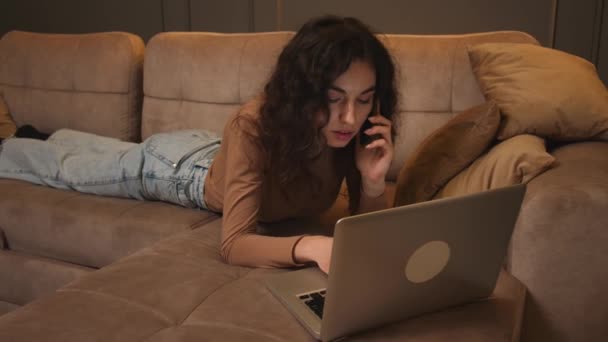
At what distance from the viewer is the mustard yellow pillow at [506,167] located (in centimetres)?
127

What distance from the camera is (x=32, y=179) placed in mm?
2117

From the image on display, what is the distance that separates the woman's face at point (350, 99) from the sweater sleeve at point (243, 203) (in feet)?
0.61

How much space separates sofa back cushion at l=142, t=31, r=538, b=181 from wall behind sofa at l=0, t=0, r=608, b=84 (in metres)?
0.65

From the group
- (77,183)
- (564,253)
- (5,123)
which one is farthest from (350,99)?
(5,123)

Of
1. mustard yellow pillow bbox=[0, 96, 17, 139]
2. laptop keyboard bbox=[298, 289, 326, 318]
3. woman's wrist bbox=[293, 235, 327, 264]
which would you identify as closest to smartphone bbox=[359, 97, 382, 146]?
woman's wrist bbox=[293, 235, 327, 264]

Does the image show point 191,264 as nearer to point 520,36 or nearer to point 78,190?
point 78,190

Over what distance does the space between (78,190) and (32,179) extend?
9.6 inches

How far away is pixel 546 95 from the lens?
1.56 metres

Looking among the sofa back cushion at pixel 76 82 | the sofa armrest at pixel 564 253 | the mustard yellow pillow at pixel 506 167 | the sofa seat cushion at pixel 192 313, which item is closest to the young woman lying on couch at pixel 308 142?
the sofa seat cushion at pixel 192 313

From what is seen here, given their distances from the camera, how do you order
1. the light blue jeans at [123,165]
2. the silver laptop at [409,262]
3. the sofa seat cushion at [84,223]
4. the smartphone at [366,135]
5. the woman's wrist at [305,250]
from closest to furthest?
the silver laptop at [409,262] → the woman's wrist at [305,250] → the smartphone at [366,135] → the sofa seat cushion at [84,223] → the light blue jeans at [123,165]

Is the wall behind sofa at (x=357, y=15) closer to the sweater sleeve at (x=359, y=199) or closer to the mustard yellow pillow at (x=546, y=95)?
the mustard yellow pillow at (x=546, y=95)

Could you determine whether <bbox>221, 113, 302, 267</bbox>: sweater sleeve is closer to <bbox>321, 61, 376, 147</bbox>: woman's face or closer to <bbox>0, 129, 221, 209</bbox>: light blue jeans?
<bbox>321, 61, 376, 147</bbox>: woman's face

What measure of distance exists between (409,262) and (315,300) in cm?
23

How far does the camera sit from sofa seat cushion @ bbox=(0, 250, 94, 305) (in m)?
1.80
